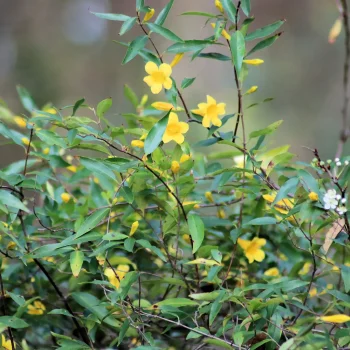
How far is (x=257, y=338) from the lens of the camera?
727 mm

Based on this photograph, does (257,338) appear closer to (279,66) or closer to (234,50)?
(234,50)

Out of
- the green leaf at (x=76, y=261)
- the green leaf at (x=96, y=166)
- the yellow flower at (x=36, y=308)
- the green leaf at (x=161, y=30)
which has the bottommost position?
the yellow flower at (x=36, y=308)

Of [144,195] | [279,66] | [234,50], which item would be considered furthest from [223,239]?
[279,66]

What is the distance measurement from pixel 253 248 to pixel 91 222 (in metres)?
0.29

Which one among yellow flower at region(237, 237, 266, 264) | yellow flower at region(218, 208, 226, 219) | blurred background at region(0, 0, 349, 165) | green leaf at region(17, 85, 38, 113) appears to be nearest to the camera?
→ yellow flower at region(237, 237, 266, 264)

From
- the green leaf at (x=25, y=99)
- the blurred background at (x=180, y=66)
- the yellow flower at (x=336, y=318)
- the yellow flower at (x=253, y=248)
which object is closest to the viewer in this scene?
the yellow flower at (x=336, y=318)

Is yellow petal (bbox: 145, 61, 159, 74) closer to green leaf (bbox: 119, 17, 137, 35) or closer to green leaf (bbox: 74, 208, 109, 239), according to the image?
green leaf (bbox: 119, 17, 137, 35)

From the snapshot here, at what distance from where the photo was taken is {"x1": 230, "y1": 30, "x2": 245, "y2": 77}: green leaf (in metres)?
0.74

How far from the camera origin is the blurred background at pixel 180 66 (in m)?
4.69

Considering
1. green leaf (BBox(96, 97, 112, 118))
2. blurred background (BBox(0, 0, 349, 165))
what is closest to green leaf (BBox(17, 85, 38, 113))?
green leaf (BBox(96, 97, 112, 118))

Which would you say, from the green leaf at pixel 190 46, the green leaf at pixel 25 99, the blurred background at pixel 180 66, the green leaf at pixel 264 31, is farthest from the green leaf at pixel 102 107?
the blurred background at pixel 180 66

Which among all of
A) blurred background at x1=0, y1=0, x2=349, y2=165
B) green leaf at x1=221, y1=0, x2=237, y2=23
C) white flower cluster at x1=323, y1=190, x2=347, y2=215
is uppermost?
green leaf at x1=221, y1=0, x2=237, y2=23

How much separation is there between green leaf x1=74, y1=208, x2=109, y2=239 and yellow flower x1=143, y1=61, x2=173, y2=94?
0.18m

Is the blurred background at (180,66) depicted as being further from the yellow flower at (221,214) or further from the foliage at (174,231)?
the foliage at (174,231)
